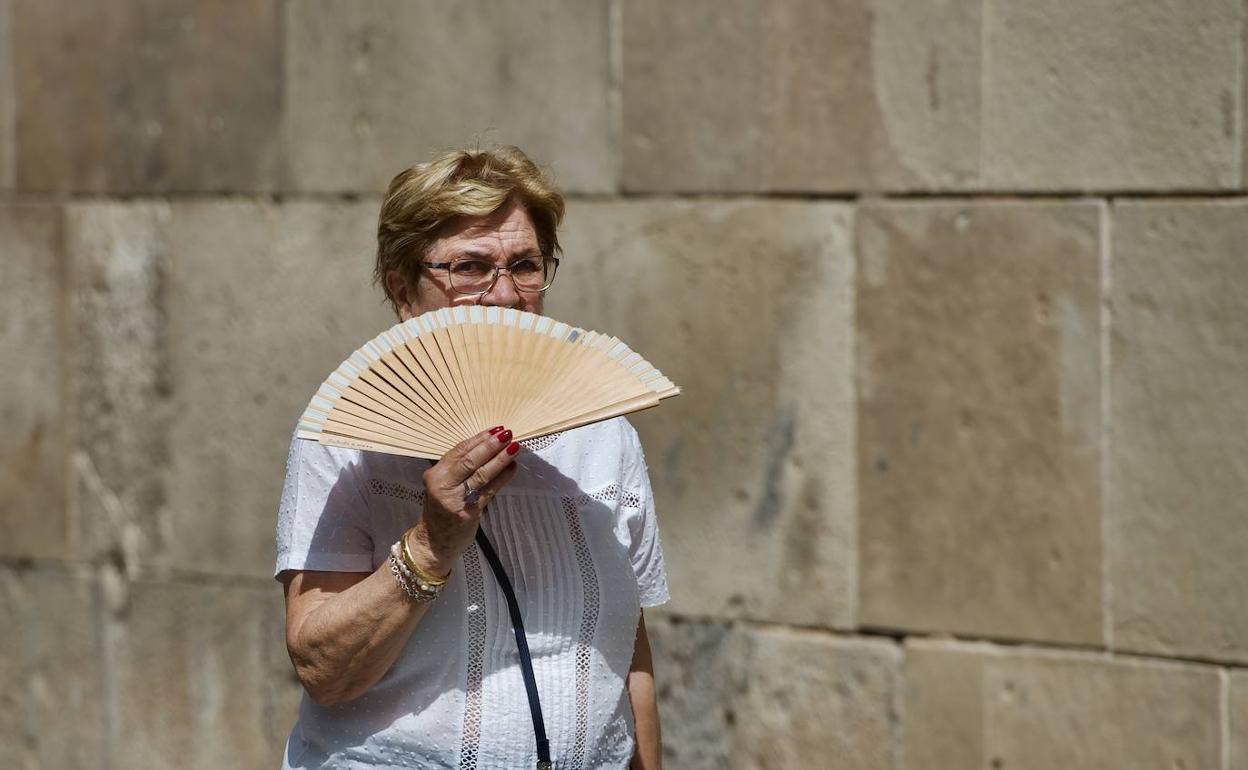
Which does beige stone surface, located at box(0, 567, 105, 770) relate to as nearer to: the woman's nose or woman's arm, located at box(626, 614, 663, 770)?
woman's arm, located at box(626, 614, 663, 770)

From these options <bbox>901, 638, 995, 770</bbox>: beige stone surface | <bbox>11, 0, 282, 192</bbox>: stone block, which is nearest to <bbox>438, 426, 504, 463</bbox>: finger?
<bbox>901, 638, 995, 770</bbox>: beige stone surface

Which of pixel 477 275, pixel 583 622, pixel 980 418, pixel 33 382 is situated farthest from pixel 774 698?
pixel 33 382

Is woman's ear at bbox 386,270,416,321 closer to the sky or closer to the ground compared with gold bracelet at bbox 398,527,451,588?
closer to the sky

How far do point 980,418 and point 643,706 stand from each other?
6.00 feet

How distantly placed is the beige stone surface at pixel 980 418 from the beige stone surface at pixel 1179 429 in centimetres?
8

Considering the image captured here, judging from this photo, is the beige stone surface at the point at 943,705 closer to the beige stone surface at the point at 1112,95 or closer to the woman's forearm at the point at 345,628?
the beige stone surface at the point at 1112,95

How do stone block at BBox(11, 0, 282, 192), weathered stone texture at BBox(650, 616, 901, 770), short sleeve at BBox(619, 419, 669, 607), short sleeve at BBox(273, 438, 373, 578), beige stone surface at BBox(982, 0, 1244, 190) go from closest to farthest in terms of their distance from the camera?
short sleeve at BBox(273, 438, 373, 578), short sleeve at BBox(619, 419, 669, 607), beige stone surface at BBox(982, 0, 1244, 190), weathered stone texture at BBox(650, 616, 901, 770), stone block at BBox(11, 0, 282, 192)

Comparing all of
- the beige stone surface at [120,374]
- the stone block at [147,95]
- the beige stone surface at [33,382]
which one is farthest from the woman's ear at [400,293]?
the beige stone surface at [33,382]

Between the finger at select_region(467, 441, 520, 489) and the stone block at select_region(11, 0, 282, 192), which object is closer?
the finger at select_region(467, 441, 520, 489)

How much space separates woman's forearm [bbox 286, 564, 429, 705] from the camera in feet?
8.52

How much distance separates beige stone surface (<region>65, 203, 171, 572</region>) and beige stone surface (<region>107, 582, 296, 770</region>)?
9.7 inches

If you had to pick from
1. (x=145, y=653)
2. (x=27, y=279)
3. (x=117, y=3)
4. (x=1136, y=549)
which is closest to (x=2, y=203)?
(x=27, y=279)

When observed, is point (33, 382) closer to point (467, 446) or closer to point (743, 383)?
point (743, 383)

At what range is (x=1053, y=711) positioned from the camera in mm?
4473
